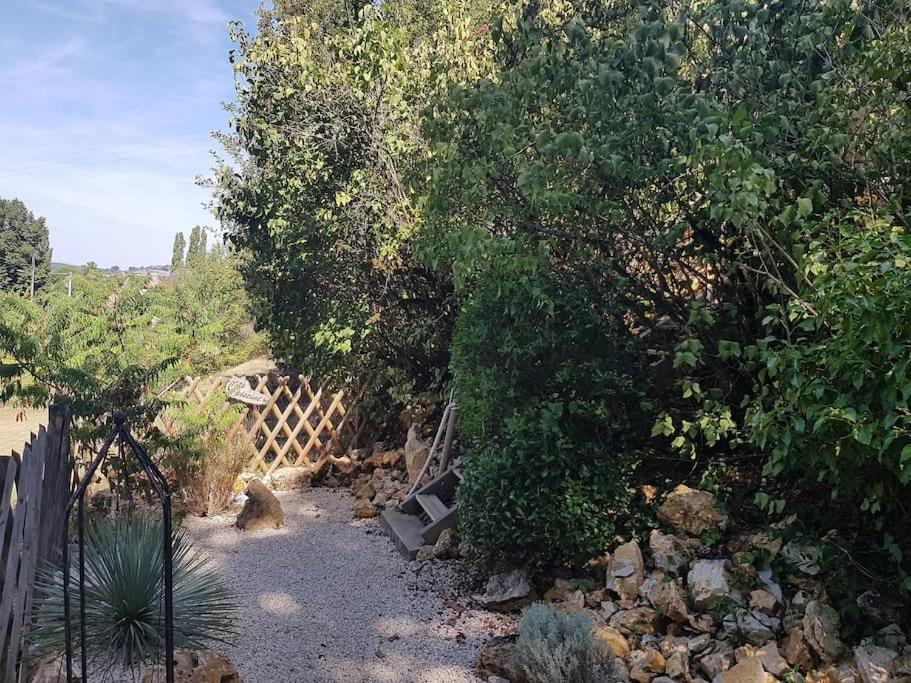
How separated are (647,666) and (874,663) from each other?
87cm

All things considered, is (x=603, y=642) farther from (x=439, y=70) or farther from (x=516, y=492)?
(x=439, y=70)

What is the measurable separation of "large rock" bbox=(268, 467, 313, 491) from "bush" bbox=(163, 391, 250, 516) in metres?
0.73

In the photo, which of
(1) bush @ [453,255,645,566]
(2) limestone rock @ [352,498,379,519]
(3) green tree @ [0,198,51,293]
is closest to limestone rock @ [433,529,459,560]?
(1) bush @ [453,255,645,566]

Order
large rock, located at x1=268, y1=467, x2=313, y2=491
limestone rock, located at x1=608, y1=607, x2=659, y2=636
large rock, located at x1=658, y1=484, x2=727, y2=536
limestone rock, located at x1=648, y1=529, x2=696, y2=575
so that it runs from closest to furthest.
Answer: limestone rock, located at x1=608, y1=607, x2=659, y2=636, limestone rock, located at x1=648, y1=529, x2=696, y2=575, large rock, located at x1=658, y1=484, x2=727, y2=536, large rock, located at x1=268, y1=467, x2=313, y2=491

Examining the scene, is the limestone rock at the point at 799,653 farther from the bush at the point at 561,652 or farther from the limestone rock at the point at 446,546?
the limestone rock at the point at 446,546

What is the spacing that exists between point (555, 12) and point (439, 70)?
99 centimetres

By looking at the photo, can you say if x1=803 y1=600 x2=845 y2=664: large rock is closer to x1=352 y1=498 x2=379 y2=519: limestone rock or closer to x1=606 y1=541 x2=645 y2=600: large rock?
x1=606 y1=541 x2=645 y2=600: large rock

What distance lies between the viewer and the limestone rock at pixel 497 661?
326cm

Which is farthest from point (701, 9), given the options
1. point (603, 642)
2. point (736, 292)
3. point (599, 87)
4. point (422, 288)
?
point (422, 288)

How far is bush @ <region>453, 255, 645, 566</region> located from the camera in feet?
13.0

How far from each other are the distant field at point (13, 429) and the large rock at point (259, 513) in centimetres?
454

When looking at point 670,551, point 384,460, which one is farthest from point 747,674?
point 384,460

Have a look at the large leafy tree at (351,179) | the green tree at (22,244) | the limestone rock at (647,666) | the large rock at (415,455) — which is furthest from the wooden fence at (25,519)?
the green tree at (22,244)

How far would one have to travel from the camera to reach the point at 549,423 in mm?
3977
